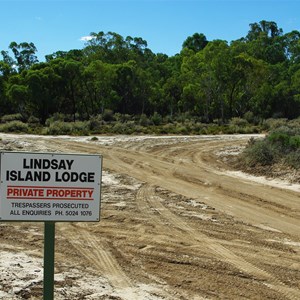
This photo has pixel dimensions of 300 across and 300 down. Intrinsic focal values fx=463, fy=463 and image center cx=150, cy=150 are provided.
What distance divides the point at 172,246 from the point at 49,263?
415 centimetres

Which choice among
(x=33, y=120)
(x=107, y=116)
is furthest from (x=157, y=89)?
(x=33, y=120)

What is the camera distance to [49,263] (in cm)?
375

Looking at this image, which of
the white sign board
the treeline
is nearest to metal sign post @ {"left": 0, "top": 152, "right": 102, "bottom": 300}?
the white sign board

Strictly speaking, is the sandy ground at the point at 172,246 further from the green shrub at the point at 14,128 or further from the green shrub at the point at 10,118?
the green shrub at the point at 10,118

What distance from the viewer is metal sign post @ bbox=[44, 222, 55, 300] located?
3729mm

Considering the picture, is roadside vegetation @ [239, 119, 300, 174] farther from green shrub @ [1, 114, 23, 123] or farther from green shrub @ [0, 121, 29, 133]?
green shrub @ [1, 114, 23, 123]

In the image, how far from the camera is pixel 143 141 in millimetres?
28047

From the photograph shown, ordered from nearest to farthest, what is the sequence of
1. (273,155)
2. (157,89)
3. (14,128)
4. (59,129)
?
(273,155)
(59,129)
(14,128)
(157,89)

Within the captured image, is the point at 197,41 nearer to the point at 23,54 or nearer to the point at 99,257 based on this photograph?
the point at 23,54

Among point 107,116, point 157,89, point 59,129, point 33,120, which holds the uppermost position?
point 157,89

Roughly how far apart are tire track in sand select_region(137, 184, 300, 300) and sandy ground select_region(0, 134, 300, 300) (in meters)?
0.01

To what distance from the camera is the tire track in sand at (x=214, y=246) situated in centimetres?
599

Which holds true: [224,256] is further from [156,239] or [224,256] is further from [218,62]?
[218,62]

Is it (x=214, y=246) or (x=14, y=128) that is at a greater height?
(x=14, y=128)
